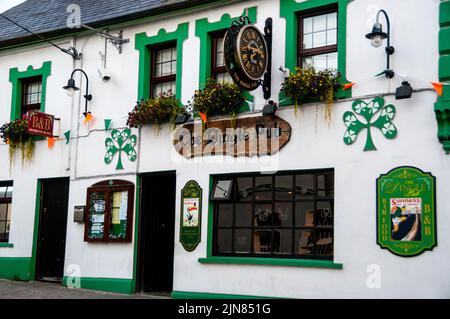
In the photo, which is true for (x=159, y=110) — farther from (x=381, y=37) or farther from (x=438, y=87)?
(x=438, y=87)

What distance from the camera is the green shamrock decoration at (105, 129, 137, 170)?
13727 mm

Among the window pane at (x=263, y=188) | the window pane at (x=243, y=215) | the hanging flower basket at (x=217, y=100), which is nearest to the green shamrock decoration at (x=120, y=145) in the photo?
the hanging flower basket at (x=217, y=100)

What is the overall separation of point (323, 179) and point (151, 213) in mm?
4003

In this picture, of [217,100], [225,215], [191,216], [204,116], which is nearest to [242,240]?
[225,215]

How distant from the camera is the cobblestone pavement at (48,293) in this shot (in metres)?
12.7

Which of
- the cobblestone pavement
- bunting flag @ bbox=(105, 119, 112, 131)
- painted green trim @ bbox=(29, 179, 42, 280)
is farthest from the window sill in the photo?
painted green trim @ bbox=(29, 179, 42, 280)

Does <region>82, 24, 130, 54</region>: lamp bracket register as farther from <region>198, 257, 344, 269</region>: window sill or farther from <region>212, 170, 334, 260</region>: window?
<region>198, 257, 344, 269</region>: window sill

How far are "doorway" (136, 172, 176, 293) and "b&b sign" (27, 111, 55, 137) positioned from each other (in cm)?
279

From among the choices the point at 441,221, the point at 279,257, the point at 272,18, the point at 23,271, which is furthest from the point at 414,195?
the point at 23,271

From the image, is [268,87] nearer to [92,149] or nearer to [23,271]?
[92,149]

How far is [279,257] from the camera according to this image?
11.6 metres

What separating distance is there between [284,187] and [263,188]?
42 centimetres

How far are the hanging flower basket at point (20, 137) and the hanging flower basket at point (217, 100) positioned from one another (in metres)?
4.87

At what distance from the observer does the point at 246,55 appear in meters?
11.0
